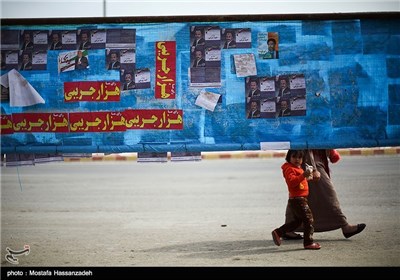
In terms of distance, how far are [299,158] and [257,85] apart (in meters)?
0.91

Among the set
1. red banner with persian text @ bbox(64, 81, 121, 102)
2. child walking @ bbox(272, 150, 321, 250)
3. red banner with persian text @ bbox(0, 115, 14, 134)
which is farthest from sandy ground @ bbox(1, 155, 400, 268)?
red banner with persian text @ bbox(64, 81, 121, 102)

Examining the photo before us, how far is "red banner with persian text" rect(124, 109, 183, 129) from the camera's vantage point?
704 centimetres

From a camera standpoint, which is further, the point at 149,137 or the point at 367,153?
the point at 367,153

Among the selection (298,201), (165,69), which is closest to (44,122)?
(165,69)

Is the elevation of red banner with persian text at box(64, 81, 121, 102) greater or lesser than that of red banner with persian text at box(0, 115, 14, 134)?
greater

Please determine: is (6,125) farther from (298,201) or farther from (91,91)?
(298,201)

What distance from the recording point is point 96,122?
709cm

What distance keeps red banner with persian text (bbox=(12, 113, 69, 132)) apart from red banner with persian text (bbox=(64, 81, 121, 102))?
0.20m

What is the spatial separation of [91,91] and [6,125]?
936mm

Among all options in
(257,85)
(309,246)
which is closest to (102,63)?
(257,85)

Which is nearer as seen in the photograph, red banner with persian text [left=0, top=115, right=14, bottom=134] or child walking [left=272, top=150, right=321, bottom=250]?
child walking [left=272, top=150, right=321, bottom=250]

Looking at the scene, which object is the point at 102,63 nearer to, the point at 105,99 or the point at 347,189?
the point at 105,99

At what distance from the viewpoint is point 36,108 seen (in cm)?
710

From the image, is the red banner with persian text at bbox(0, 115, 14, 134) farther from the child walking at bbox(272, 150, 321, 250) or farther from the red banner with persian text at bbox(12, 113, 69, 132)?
the child walking at bbox(272, 150, 321, 250)
